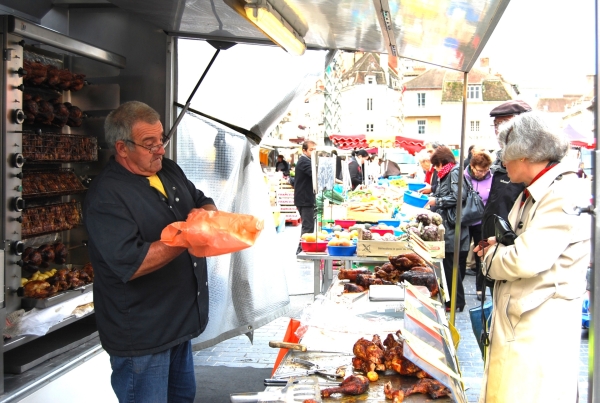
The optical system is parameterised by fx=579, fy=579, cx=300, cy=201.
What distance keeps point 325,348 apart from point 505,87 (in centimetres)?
7141

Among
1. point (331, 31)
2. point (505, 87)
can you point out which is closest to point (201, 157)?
point (331, 31)

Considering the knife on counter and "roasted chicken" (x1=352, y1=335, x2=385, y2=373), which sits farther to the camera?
the knife on counter

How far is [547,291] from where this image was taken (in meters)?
3.02

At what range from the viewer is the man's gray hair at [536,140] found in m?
3.13

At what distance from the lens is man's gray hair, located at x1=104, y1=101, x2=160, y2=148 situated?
3254 mm

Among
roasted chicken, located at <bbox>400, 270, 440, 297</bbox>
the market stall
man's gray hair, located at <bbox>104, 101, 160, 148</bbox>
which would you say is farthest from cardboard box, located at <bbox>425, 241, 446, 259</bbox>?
man's gray hair, located at <bbox>104, 101, 160, 148</bbox>

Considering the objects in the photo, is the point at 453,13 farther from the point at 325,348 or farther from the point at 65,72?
the point at 65,72

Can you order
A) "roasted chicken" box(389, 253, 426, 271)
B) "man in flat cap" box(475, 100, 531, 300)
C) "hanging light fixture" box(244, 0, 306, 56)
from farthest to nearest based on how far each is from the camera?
"man in flat cap" box(475, 100, 531, 300), "roasted chicken" box(389, 253, 426, 271), "hanging light fixture" box(244, 0, 306, 56)

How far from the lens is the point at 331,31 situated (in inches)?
176

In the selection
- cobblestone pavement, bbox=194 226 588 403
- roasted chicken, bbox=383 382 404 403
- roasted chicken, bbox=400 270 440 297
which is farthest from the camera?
cobblestone pavement, bbox=194 226 588 403

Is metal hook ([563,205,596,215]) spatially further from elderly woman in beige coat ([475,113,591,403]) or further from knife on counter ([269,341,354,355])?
knife on counter ([269,341,354,355])

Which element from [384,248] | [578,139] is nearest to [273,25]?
[384,248]

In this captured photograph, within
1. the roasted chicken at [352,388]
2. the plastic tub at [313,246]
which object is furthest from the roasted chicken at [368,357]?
the plastic tub at [313,246]

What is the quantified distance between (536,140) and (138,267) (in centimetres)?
220
